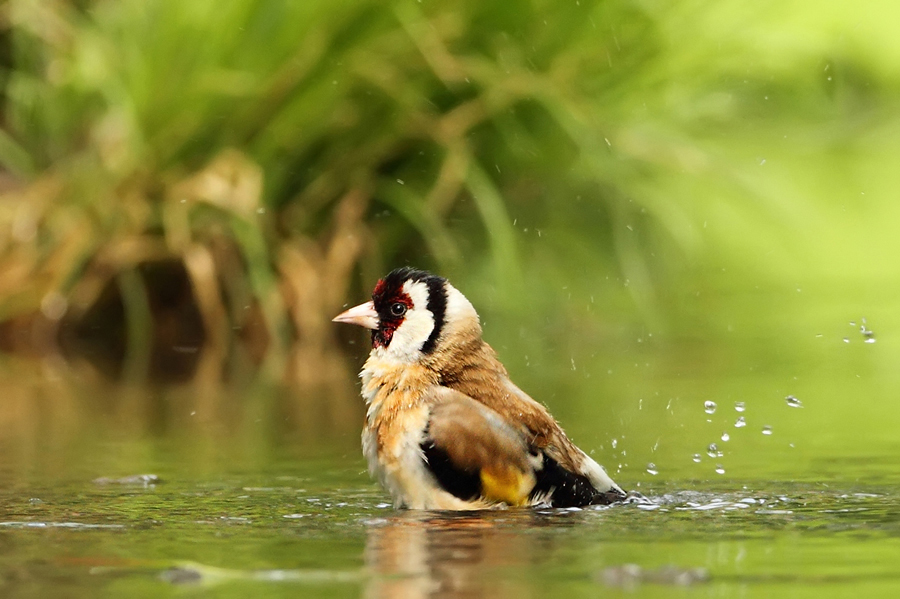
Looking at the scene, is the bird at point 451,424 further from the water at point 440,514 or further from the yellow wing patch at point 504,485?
the water at point 440,514

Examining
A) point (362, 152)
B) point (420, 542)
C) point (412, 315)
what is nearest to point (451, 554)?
point (420, 542)

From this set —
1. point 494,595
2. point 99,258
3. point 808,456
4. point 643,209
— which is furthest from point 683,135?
point 494,595

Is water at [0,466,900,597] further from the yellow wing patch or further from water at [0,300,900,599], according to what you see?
the yellow wing patch

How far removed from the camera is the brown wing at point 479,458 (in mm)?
4906

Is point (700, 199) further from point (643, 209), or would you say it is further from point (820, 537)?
point (820, 537)

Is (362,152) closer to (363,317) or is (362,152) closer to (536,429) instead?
(363,317)

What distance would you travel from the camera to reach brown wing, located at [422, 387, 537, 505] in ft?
16.1

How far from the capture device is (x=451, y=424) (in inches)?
197

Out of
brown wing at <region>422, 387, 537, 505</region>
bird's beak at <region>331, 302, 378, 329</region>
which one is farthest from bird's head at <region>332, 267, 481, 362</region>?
brown wing at <region>422, 387, 537, 505</region>

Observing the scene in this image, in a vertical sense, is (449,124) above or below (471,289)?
above

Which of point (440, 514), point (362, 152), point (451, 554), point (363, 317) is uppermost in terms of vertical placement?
point (362, 152)

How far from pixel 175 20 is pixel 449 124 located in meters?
1.65

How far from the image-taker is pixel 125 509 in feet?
16.1

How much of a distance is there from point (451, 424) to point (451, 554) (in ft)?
3.45
